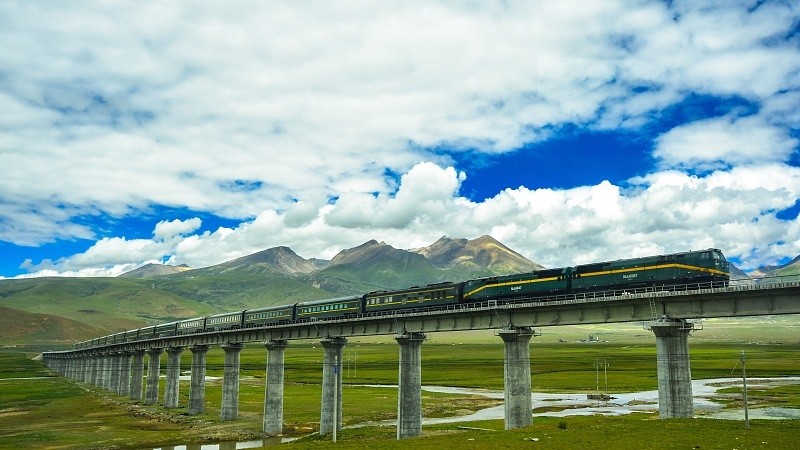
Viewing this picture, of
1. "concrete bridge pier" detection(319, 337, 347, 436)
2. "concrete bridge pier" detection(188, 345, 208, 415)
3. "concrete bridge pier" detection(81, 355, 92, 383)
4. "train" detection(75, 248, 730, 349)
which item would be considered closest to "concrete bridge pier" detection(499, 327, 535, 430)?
"train" detection(75, 248, 730, 349)

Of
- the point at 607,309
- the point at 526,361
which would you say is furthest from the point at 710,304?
the point at 526,361

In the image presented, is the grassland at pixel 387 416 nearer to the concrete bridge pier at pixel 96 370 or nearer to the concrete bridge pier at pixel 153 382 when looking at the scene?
the concrete bridge pier at pixel 153 382

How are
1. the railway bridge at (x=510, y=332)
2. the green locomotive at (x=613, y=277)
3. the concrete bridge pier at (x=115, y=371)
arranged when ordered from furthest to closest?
the concrete bridge pier at (x=115, y=371) → the green locomotive at (x=613, y=277) → the railway bridge at (x=510, y=332)

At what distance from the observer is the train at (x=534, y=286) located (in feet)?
155

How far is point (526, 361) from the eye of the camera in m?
54.2

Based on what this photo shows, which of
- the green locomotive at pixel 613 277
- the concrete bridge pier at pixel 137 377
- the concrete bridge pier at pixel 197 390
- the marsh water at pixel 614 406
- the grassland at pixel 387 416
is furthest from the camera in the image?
the concrete bridge pier at pixel 137 377

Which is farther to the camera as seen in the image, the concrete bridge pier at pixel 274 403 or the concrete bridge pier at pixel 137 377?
the concrete bridge pier at pixel 137 377

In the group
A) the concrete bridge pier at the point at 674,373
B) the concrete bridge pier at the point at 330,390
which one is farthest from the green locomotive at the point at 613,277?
the concrete bridge pier at the point at 330,390

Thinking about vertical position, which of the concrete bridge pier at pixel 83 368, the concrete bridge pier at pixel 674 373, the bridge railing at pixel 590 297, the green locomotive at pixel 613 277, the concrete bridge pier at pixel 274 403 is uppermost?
the green locomotive at pixel 613 277

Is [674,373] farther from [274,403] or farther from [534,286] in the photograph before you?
[274,403]

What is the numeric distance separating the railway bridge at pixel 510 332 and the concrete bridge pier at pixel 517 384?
92 millimetres

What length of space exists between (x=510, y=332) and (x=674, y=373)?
15.7m

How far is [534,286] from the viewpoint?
56.8 m

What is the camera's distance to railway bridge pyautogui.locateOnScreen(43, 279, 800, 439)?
143ft
